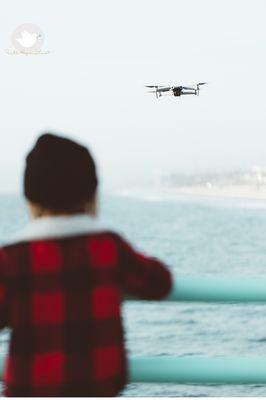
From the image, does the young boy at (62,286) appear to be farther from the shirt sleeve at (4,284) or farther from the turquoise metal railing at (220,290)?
the turquoise metal railing at (220,290)

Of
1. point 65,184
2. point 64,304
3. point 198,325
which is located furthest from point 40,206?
point 198,325

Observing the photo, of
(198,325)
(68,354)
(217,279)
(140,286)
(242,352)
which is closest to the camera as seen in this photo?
(68,354)

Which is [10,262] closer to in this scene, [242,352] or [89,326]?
[89,326]

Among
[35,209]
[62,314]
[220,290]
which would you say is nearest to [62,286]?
[62,314]

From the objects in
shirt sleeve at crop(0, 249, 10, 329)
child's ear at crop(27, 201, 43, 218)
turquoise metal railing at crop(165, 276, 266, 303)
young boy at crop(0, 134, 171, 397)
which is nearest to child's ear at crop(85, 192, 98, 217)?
young boy at crop(0, 134, 171, 397)

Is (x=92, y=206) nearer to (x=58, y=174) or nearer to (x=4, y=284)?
(x=58, y=174)

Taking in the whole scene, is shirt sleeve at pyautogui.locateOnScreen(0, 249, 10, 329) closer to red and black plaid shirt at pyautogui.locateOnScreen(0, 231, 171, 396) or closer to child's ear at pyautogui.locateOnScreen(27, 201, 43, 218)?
red and black plaid shirt at pyautogui.locateOnScreen(0, 231, 171, 396)

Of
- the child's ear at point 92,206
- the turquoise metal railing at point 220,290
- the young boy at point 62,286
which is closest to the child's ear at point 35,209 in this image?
the young boy at point 62,286
